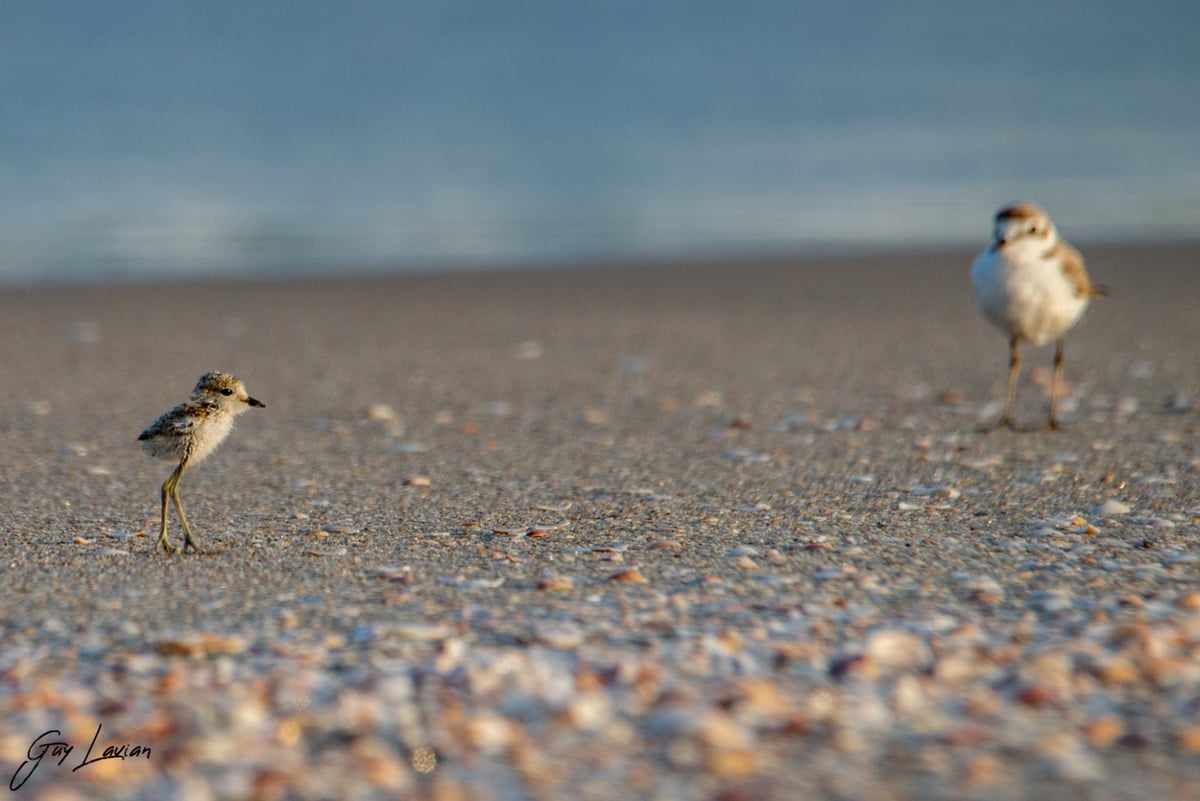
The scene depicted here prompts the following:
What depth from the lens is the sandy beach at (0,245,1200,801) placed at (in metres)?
2.72

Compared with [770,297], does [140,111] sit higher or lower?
higher

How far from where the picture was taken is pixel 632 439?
6289mm

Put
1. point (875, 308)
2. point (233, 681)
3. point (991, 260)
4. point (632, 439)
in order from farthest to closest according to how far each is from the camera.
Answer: point (875, 308)
point (991, 260)
point (632, 439)
point (233, 681)

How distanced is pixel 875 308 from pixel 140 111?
70.9 ft

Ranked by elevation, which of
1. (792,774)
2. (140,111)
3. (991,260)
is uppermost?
(140,111)

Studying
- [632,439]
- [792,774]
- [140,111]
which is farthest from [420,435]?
[140,111]

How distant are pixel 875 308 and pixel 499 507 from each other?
698cm

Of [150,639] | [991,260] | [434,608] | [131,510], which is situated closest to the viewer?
[150,639]

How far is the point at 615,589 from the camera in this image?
3.65 m

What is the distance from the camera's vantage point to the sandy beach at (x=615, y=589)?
2.72 m

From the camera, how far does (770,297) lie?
479 inches

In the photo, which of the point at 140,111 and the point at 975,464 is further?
the point at 140,111

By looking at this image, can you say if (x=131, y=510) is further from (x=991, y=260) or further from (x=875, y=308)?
(x=875, y=308)

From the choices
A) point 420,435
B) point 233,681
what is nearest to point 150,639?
point 233,681
